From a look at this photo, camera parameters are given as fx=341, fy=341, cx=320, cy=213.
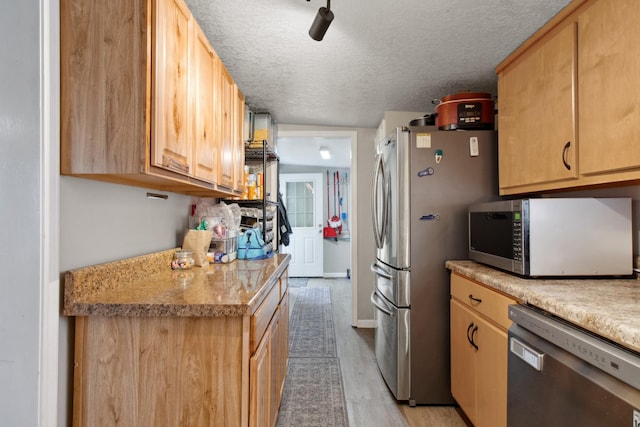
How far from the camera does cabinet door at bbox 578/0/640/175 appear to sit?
1.15 metres

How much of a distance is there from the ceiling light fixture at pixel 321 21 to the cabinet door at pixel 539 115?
1013 mm

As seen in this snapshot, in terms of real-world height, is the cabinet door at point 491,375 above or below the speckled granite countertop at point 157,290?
A: below

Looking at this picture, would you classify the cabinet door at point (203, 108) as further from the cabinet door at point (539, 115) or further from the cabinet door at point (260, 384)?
the cabinet door at point (539, 115)

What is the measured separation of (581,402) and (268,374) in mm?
1093

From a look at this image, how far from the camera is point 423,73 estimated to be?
7.53 feet

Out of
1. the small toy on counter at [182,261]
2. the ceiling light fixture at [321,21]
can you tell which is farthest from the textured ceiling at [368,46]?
the small toy on counter at [182,261]

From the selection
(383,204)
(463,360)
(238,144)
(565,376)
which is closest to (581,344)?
(565,376)

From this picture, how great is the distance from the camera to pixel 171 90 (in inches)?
49.3

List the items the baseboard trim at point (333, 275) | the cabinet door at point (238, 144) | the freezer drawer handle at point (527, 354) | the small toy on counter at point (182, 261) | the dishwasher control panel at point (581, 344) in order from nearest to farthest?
the dishwasher control panel at point (581, 344)
the freezer drawer handle at point (527, 354)
the small toy on counter at point (182, 261)
the cabinet door at point (238, 144)
the baseboard trim at point (333, 275)

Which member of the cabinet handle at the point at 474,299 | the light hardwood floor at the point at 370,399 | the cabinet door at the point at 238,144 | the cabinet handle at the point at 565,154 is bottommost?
the light hardwood floor at the point at 370,399

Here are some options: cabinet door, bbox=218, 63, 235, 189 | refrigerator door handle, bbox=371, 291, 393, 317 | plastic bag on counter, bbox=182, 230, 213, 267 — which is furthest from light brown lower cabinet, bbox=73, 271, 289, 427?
refrigerator door handle, bbox=371, 291, 393, 317

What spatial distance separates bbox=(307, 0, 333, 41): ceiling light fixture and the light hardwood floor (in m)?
2.01

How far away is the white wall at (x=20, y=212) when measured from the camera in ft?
3.35

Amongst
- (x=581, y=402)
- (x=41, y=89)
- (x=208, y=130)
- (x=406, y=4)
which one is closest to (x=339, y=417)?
(x=581, y=402)
